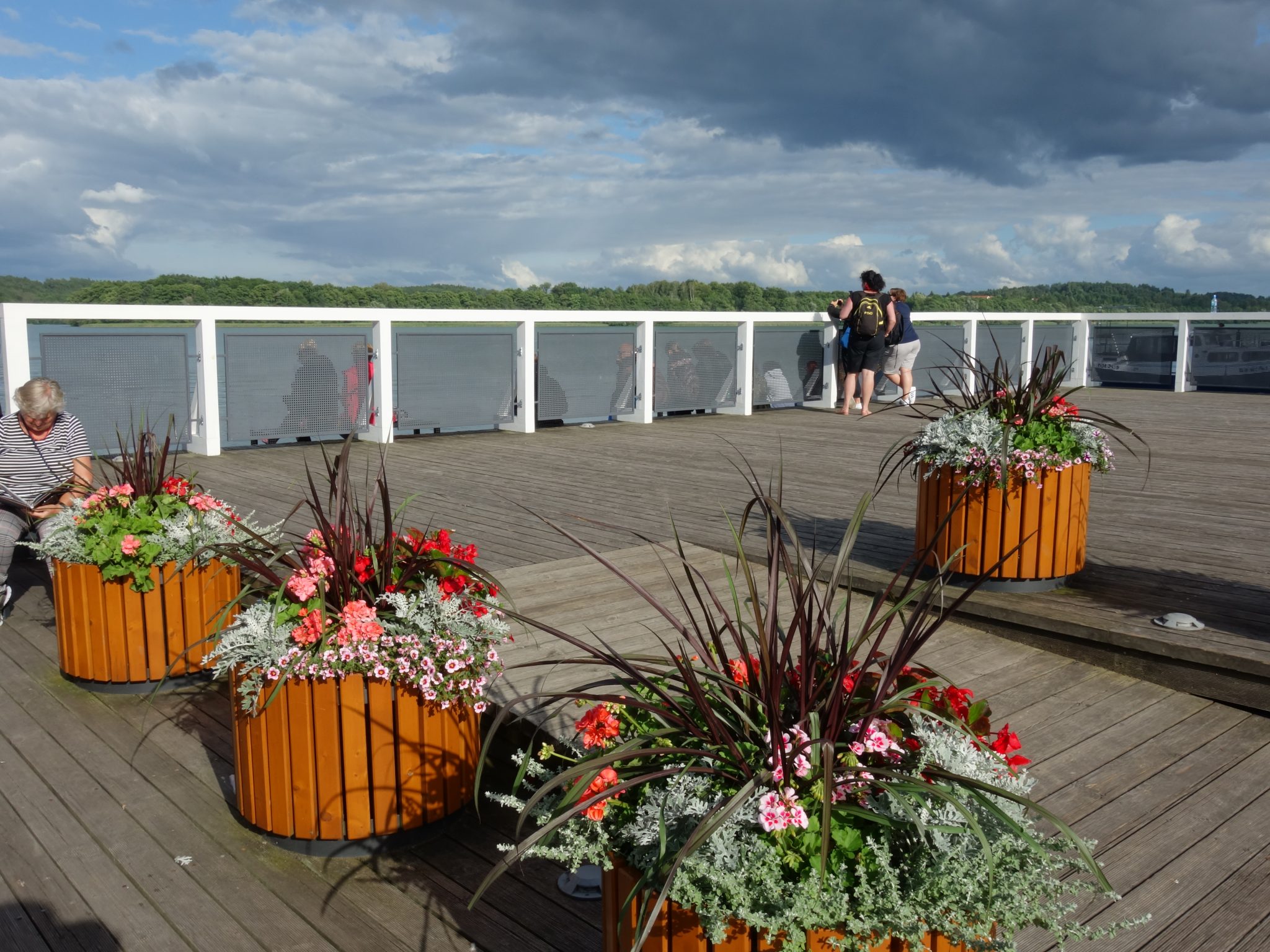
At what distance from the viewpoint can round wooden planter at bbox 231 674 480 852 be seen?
324 centimetres

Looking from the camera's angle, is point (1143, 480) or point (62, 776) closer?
point (62, 776)

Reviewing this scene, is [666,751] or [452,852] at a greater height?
[666,751]

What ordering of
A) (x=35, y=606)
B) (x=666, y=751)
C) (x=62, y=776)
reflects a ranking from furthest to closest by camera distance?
(x=35, y=606)
(x=62, y=776)
(x=666, y=751)

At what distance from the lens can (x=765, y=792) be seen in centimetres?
207

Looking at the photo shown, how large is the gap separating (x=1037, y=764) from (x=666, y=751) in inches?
85.9

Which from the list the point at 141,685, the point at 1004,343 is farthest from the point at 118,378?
the point at 1004,343

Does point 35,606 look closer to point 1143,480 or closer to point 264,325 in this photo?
point 264,325

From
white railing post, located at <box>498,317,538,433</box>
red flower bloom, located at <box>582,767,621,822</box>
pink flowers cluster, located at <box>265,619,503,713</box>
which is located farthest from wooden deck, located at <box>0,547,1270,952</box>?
white railing post, located at <box>498,317,538,433</box>

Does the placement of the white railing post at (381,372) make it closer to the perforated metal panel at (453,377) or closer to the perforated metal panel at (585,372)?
the perforated metal panel at (453,377)

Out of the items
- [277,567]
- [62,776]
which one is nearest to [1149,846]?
[277,567]

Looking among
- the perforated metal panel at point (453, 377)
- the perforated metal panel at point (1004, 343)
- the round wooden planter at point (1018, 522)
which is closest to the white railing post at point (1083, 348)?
the perforated metal panel at point (1004, 343)

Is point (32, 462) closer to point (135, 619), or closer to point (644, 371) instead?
point (135, 619)

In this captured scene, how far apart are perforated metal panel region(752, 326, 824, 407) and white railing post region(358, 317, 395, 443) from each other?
5.35 metres

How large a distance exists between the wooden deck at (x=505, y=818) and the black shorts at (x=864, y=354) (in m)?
6.56
